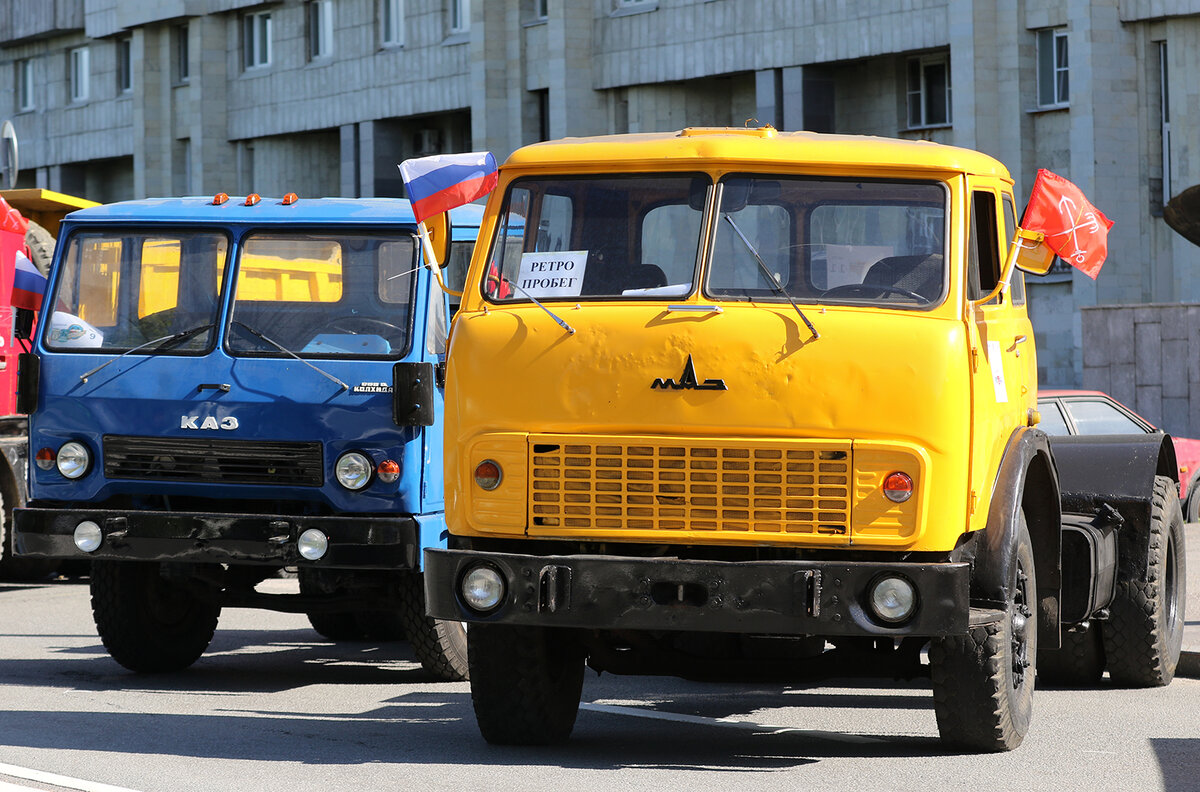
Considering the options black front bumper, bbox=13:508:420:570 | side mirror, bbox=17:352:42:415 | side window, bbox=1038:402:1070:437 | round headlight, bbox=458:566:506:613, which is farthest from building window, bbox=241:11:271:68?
round headlight, bbox=458:566:506:613

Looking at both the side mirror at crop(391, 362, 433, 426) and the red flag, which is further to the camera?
the side mirror at crop(391, 362, 433, 426)

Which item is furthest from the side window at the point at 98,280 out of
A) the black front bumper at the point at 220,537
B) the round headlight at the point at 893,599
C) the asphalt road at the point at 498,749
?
the round headlight at the point at 893,599

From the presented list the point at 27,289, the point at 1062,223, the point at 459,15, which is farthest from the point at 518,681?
the point at 459,15

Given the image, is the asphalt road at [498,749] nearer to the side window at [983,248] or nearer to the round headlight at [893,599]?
the round headlight at [893,599]

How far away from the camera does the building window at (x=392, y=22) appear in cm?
4475

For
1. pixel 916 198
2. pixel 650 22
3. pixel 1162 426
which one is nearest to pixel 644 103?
pixel 650 22

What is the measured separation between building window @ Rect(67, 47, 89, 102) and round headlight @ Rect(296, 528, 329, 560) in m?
47.3

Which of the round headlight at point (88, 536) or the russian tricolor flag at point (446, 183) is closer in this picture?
the russian tricolor flag at point (446, 183)

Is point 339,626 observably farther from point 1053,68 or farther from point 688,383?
point 1053,68

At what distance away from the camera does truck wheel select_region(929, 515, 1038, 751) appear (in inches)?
306

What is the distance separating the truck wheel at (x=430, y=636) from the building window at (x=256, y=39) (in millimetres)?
39827

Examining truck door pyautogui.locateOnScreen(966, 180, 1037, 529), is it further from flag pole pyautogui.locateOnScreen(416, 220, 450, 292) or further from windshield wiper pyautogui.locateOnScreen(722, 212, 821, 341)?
flag pole pyautogui.locateOnScreen(416, 220, 450, 292)

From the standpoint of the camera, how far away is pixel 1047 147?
33.4m

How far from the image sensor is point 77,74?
5534 centimetres
